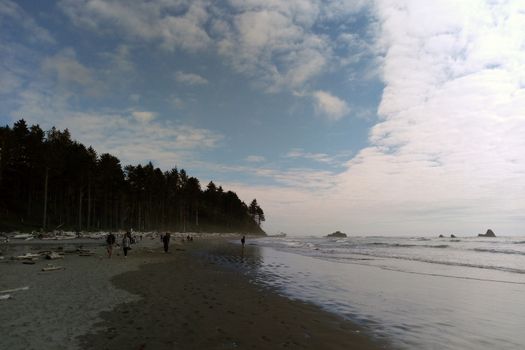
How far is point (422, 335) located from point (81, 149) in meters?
74.5

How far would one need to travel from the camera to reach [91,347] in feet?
24.6

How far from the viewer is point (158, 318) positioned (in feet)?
33.5

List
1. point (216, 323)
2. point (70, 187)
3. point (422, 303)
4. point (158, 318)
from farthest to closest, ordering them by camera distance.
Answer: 1. point (70, 187)
2. point (422, 303)
3. point (158, 318)
4. point (216, 323)

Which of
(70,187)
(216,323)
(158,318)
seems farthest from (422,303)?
(70,187)

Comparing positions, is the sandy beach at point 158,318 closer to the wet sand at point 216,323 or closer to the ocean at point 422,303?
the wet sand at point 216,323

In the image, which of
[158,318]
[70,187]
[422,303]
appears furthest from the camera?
[70,187]

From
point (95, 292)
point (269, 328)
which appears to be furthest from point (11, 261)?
point (269, 328)

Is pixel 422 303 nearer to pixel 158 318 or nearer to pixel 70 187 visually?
pixel 158 318

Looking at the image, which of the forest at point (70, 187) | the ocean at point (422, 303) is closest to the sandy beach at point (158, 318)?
the ocean at point (422, 303)

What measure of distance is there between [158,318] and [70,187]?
68743 millimetres

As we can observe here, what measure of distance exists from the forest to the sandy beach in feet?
150

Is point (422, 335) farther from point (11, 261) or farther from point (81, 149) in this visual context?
point (81, 149)

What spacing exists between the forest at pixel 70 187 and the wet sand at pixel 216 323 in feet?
159

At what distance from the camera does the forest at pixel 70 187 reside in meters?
58.2
